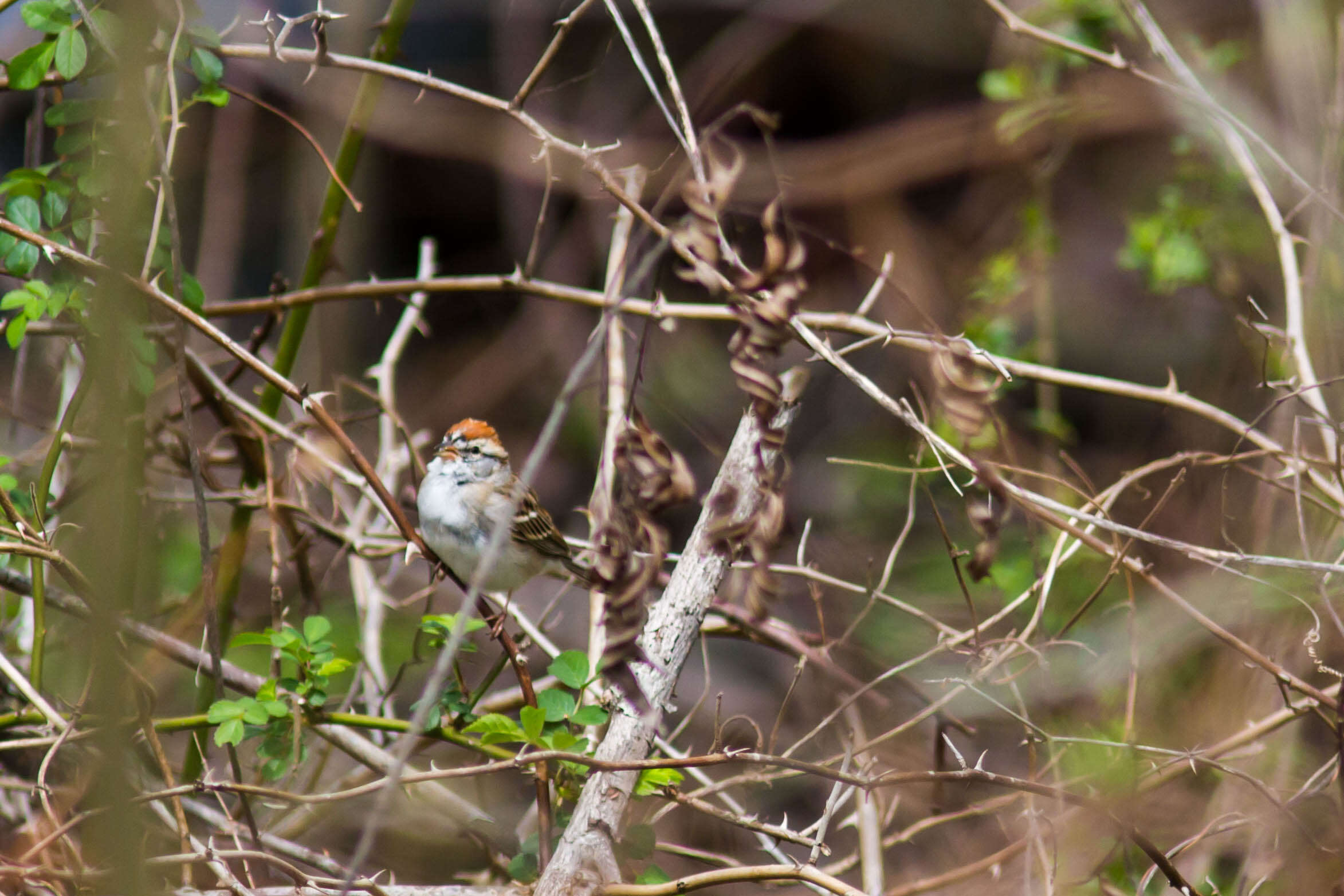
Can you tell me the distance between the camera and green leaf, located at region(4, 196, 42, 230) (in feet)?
5.61

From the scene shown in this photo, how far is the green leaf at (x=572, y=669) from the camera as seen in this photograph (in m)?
1.60

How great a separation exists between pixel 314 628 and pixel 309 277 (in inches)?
32.4

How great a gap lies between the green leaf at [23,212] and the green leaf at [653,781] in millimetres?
1291

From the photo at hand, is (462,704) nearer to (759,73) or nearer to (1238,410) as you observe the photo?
(1238,410)

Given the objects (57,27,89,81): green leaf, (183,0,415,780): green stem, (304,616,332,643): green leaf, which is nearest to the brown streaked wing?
(183,0,415,780): green stem

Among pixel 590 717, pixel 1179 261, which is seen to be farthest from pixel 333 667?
pixel 1179 261

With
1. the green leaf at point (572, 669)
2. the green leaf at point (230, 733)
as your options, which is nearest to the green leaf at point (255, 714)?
the green leaf at point (230, 733)

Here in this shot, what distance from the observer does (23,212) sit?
1.72 m

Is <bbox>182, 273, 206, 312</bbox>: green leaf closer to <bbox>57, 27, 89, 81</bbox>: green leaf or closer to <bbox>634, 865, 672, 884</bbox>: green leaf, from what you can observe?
<bbox>57, 27, 89, 81</bbox>: green leaf

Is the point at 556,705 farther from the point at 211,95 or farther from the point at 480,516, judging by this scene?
the point at 211,95

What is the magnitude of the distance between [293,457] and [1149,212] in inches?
151

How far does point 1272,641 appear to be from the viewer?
225cm

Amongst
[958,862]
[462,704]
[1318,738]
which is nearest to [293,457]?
[462,704]

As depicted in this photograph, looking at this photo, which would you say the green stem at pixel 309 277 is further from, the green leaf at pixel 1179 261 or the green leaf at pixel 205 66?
the green leaf at pixel 1179 261
